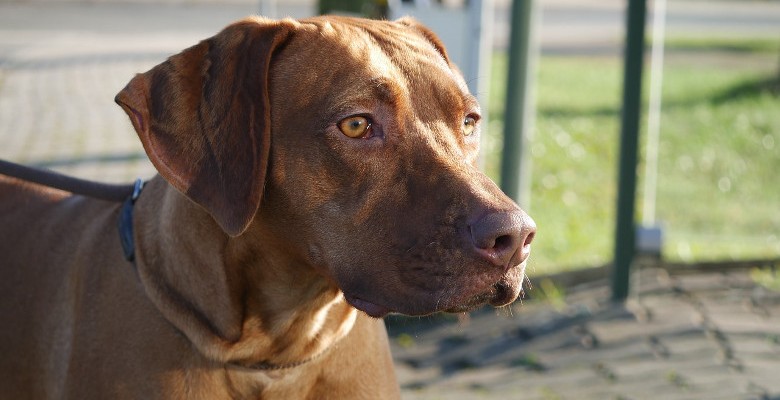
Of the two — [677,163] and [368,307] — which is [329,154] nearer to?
[368,307]

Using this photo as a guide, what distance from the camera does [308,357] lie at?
330cm

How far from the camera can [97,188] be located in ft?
12.4

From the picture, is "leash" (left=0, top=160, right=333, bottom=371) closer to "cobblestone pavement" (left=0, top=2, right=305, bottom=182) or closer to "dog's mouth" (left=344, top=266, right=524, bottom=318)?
"dog's mouth" (left=344, top=266, right=524, bottom=318)

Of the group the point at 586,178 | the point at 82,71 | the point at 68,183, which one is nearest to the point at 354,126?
the point at 68,183

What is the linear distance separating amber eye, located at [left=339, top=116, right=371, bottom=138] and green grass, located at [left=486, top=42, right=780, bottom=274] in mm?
4200

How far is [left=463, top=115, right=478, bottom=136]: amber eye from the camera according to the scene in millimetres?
3289

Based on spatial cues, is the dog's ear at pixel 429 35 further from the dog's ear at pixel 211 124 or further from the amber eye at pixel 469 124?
the dog's ear at pixel 211 124

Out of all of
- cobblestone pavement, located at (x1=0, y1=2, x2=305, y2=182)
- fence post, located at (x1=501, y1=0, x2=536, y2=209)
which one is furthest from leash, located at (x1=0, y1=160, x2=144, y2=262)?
cobblestone pavement, located at (x1=0, y1=2, x2=305, y2=182)

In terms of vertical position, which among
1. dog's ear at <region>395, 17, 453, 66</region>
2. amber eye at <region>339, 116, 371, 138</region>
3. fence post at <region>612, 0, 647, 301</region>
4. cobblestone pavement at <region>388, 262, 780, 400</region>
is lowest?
cobblestone pavement at <region>388, 262, 780, 400</region>

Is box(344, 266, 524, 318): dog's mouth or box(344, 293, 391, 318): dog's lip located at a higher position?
box(344, 266, 524, 318): dog's mouth

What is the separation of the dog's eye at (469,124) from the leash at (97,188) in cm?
103

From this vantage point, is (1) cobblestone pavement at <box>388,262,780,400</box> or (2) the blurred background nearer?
(1) cobblestone pavement at <box>388,262,780,400</box>

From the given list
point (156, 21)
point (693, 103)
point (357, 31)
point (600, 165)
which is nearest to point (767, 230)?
point (600, 165)

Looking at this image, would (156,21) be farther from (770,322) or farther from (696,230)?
(770,322)
